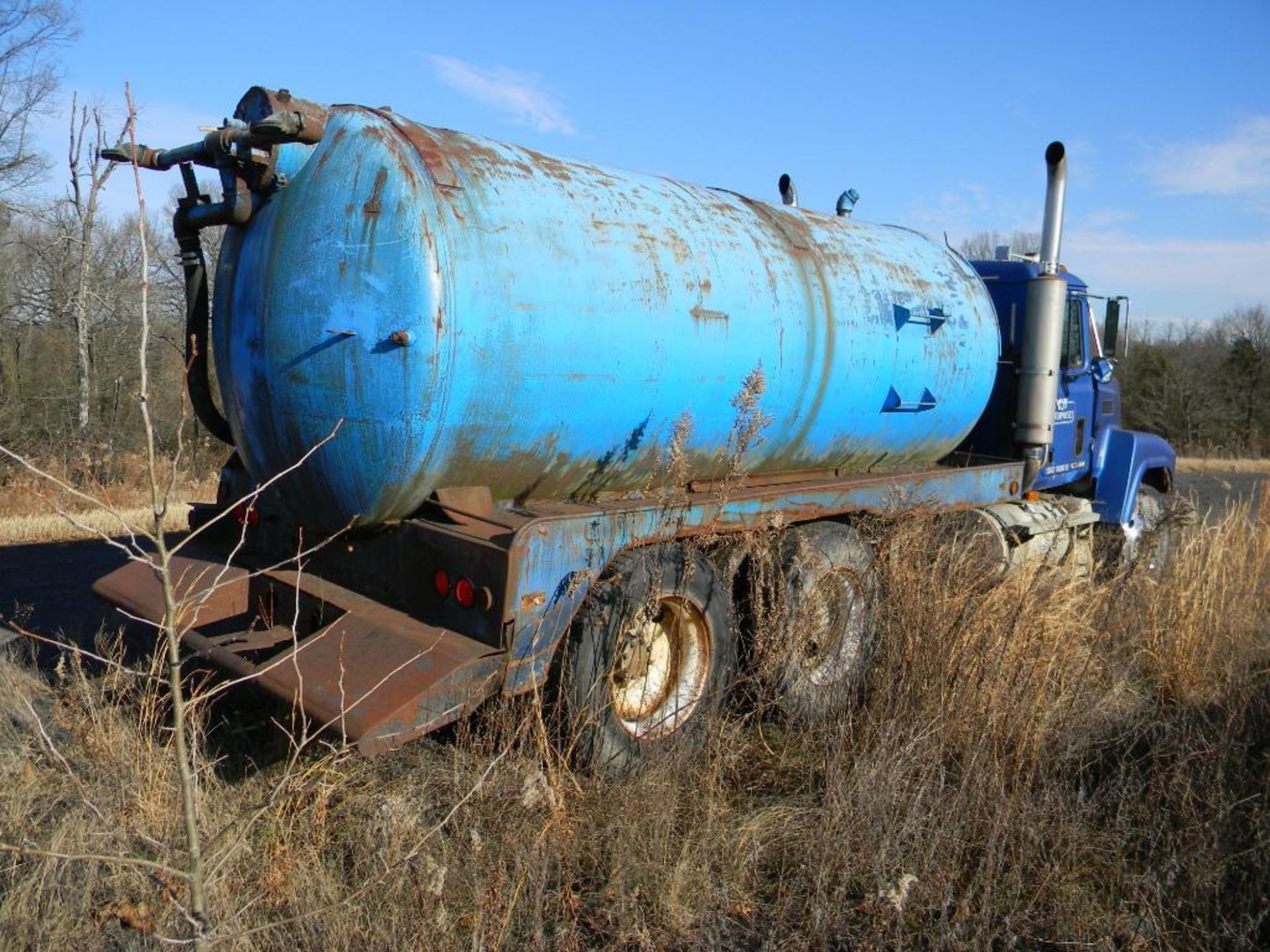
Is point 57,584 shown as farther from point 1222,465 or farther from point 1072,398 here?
point 1222,465

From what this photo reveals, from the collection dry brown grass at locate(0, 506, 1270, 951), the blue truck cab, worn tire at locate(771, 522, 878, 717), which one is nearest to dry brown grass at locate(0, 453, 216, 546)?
dry brown grass at locate(0, 506, 1270, 951)

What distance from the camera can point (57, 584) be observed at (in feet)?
23.4

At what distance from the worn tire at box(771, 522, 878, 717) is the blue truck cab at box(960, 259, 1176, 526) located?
246cm

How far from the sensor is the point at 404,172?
3.61 m

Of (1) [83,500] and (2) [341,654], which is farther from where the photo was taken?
(1) [83,500]

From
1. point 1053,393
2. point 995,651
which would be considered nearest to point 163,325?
point 1053,393

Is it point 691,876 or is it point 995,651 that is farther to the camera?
point 995,651

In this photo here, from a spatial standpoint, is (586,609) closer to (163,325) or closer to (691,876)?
(691,876)

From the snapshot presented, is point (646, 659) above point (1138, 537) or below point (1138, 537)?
below

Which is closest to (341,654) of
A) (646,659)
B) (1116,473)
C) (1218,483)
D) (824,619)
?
(646,659)

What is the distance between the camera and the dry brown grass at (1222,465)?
23125 mm

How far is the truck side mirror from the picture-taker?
7.38m

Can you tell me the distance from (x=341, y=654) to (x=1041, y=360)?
17.5 feet

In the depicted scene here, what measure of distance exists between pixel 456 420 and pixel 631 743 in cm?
151
